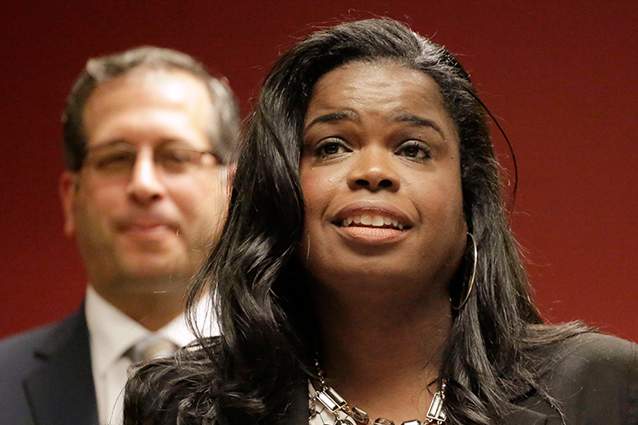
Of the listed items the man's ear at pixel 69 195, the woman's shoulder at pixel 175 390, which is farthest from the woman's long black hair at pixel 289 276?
the man's ear at pixel 69 195

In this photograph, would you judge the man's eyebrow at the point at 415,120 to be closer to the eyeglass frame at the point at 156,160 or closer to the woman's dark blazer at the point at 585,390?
the woman's dark blazer at the point at 585,390

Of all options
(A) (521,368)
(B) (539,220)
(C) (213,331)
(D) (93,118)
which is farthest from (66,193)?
(A) (521,368)

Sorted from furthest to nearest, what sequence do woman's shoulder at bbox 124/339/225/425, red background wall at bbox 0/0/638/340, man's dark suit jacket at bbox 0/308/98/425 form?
red background wall at bbox 0/0/638/340
man's dark suit jacket at bbox 0/308/98/425
woman's shoulder at bbox 124/339/225/425

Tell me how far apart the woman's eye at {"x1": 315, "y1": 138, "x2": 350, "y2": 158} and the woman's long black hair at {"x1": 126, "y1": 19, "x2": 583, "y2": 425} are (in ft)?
0.10

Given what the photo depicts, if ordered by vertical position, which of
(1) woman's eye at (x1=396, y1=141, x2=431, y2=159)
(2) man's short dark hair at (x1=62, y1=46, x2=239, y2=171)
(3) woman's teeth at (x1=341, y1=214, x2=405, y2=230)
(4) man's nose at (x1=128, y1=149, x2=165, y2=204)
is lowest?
(3) woman's teeth at (x1=341, y1=214, x2=405, y2=230)

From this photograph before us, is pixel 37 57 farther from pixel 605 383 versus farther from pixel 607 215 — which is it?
pixel 605 383

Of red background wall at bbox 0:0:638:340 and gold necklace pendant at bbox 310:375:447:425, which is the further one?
red background wall at bbox 0:0:638:340

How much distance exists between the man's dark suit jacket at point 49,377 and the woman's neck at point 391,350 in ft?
1.63

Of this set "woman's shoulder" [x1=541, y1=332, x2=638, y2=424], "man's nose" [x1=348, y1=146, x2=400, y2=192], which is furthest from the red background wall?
"man's nose" [x1=348, y1=146, x2=400, y2=192]

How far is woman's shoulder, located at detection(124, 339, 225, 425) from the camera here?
1716 mm

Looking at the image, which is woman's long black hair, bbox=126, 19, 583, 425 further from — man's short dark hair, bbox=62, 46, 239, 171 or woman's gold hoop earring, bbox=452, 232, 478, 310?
man's short dark hair, bbox=62, 46, 239, 171

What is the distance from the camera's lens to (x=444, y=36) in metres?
2.27

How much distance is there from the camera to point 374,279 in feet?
5.39

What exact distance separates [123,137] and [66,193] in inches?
7.8
